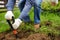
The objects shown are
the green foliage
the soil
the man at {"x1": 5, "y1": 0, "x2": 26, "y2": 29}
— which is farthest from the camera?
the green foliage

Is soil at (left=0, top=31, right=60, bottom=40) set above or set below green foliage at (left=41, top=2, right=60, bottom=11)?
above

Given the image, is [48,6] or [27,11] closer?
[27,11]

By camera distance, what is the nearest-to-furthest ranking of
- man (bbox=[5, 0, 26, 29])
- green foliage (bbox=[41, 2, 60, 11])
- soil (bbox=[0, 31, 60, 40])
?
man (bbox=[5, 0, 26, 29]), soil (bbox=[0, 31, 60, 40]), green foliage (bbox=[41, 2, 60, 11])

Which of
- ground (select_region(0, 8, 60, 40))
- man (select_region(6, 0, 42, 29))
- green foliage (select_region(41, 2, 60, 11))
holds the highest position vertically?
man (select_region(6, 0, 42, 29))

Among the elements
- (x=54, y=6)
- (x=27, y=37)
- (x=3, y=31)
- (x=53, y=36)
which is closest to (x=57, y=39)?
(x=53, y=36)

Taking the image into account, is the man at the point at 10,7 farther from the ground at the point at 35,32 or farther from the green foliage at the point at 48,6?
the green foliage at the point at 48,6

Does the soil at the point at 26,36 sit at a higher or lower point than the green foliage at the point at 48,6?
higher

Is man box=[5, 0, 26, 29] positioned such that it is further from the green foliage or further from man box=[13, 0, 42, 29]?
the green foliage

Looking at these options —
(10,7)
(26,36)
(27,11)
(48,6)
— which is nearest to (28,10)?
(27,11)

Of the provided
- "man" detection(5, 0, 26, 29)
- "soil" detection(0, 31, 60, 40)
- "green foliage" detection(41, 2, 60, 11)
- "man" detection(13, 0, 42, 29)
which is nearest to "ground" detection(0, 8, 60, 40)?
"soil" detection(0, 31, 60, 40)

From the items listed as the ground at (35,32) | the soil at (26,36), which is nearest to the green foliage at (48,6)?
the ground at (35,32)

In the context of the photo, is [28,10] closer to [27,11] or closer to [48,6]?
[27,11]

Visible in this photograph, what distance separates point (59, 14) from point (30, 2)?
2067 mm

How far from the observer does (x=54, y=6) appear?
7.31m
